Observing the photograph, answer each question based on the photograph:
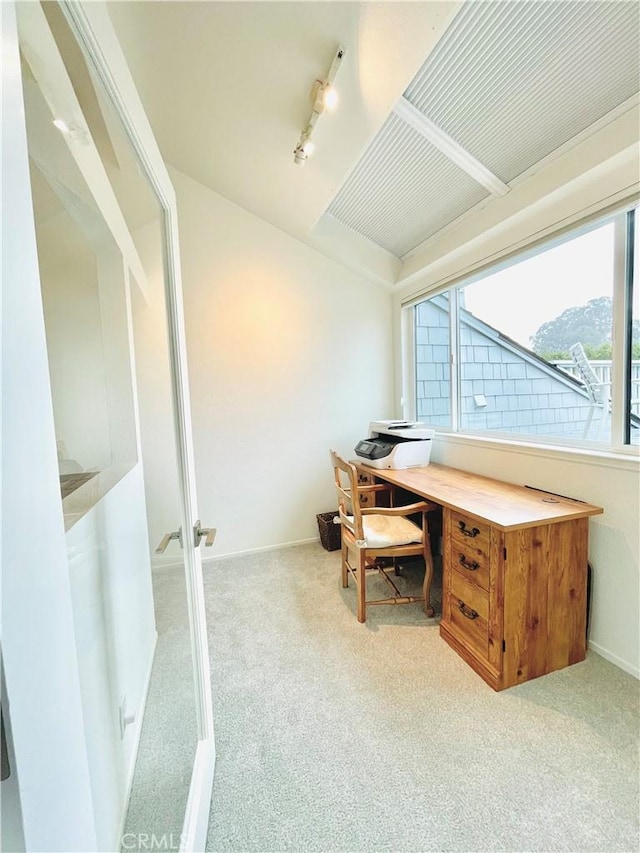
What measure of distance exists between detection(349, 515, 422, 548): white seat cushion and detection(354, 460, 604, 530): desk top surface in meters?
0.26

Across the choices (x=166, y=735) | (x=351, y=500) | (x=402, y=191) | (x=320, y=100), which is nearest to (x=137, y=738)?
(x=166, y=735)

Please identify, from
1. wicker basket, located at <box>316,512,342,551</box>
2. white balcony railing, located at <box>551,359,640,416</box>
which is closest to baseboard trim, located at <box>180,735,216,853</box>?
wicker basket, located at <box>316,512,342,551</box>

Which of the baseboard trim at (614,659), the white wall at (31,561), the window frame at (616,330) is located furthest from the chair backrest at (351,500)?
the white wall at (31,561)

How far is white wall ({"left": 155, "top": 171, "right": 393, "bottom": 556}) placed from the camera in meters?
2.74

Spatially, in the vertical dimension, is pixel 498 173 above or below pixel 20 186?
above

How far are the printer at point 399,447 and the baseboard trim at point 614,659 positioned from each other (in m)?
1.39

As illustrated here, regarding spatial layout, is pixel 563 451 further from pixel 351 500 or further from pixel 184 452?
pixel 184 452

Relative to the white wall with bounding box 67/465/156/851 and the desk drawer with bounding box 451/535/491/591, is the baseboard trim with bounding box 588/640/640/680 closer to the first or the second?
the desk drawer with bounding box 451/535/491/591

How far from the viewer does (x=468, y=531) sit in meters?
1.70

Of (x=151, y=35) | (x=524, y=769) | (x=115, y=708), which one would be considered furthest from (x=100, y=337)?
(x=524, y=769)

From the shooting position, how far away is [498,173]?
1.93 meters

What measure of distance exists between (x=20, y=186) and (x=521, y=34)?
6.47 feet

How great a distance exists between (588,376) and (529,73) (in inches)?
55.1

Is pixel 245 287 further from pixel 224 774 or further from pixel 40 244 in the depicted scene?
pixel 224 774
